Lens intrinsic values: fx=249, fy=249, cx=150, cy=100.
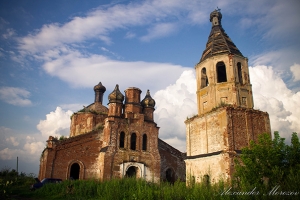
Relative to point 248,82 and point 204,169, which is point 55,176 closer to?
point 204,169

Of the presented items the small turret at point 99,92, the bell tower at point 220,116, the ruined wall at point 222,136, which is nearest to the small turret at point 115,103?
the small turret at point 99,92

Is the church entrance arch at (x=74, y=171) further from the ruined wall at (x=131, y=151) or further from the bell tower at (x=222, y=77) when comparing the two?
the bell tower at (x=222, y=77)

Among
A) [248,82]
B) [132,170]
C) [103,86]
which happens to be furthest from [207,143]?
[103,86]

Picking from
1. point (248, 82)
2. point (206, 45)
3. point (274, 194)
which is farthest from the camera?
point (206, 45)

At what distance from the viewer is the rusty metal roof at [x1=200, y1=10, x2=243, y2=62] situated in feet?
58.0

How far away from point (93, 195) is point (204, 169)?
6.74m

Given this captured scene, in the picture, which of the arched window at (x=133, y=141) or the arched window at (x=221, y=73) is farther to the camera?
the arched window at (x=133, y=141)

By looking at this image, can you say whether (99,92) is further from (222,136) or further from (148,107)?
(222,136)

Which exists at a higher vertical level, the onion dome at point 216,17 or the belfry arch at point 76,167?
the onion dome at point 216,17

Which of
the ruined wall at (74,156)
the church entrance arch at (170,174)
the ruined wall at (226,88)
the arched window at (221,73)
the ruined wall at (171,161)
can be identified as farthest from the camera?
the church entrance arch at (170,174)

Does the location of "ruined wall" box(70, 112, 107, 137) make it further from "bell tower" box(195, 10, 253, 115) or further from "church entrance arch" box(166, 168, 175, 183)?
"bell tower" box(195, 10, 253, 115)

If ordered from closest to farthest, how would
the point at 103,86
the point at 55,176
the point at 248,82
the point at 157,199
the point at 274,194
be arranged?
the point at 274,194
the point at 157,199
the point at 248,82
the point at 55,176
the point at 103,86

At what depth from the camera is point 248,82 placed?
16.8 meters

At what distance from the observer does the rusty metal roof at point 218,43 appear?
696 inches
